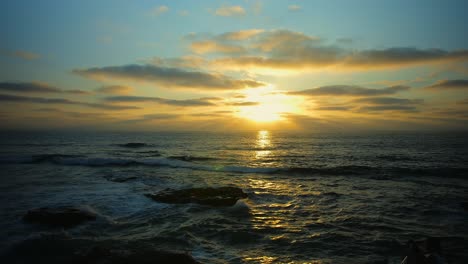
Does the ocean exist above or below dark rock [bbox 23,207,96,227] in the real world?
below

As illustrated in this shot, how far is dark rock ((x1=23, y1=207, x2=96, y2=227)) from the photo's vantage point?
1094 cm

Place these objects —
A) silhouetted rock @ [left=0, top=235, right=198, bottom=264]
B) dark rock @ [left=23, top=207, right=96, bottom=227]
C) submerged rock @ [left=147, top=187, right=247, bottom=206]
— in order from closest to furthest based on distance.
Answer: silhouetted rock @ [left=0, top=235, right=198, bottom=264], dark rock @ [left=23, top=207, right=96, bottom=227], submerged rock @ [left=147, top=187, right=247, bottom=206]

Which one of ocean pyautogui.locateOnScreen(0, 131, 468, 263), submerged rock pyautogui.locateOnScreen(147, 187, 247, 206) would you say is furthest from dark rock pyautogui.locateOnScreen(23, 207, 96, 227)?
submerged rock pyautogui.locateOnScreen(147, 187, 247, 206)

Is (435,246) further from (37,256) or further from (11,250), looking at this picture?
(11,250)

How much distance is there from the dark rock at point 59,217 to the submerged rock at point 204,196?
173 inches

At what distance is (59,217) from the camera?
11.1m

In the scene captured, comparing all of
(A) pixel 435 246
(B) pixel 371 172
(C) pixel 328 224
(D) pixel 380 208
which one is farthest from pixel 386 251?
(B) pixel 371 172

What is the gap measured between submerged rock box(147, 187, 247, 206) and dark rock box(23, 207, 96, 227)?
14.4 ft

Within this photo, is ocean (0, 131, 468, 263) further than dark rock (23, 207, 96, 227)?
No

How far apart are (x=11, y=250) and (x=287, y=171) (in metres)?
24.3

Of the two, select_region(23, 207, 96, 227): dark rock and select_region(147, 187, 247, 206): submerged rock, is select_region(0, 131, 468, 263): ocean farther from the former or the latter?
select_region(147, 187, 247, 206): submerged rock

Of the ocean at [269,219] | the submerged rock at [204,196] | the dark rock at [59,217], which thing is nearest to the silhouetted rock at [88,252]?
the ocean at [269,219]

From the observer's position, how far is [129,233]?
1007 centimetres

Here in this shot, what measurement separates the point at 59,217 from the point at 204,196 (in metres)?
7.08
